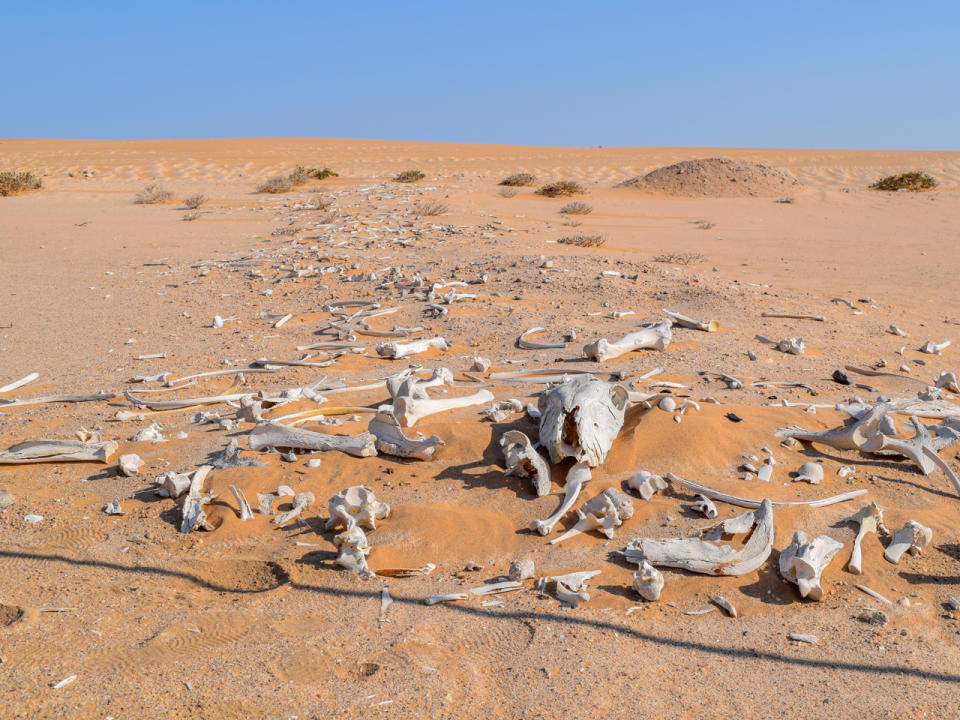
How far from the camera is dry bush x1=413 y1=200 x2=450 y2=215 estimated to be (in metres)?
11.8

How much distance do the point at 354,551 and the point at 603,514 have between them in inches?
39.4

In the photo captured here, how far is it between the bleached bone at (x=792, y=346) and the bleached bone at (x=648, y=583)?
114 inches

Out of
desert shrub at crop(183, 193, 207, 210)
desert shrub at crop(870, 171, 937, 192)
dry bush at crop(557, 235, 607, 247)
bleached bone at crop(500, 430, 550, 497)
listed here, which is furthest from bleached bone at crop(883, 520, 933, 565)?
desert shrub at crop(870, 171, 937, 192)

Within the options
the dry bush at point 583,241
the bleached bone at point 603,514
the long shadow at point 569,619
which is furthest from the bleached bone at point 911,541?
the dry bush at point 583,241

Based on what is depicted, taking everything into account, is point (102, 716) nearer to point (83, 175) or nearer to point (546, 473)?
point (546, 473)

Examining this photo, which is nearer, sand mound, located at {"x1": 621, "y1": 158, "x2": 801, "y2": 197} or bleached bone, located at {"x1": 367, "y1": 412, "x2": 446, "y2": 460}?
bleached bone, located at {"x1": 367, "y1": 412, "x2": 446, "y2": 460}

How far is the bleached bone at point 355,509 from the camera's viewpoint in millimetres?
3027

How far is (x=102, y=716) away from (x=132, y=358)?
389 centimetres

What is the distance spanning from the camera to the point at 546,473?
3.22 m

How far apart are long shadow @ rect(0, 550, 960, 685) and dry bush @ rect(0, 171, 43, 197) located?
1720cm

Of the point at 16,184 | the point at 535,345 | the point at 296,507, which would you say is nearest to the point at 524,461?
the point at 296,507

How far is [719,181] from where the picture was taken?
16.8 m

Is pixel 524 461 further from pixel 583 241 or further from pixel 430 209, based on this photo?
pixel 430 209

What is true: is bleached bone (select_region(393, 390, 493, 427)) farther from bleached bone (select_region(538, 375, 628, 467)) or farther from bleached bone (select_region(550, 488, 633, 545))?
bleached bone (select_region(550, 488, 633, 545))
